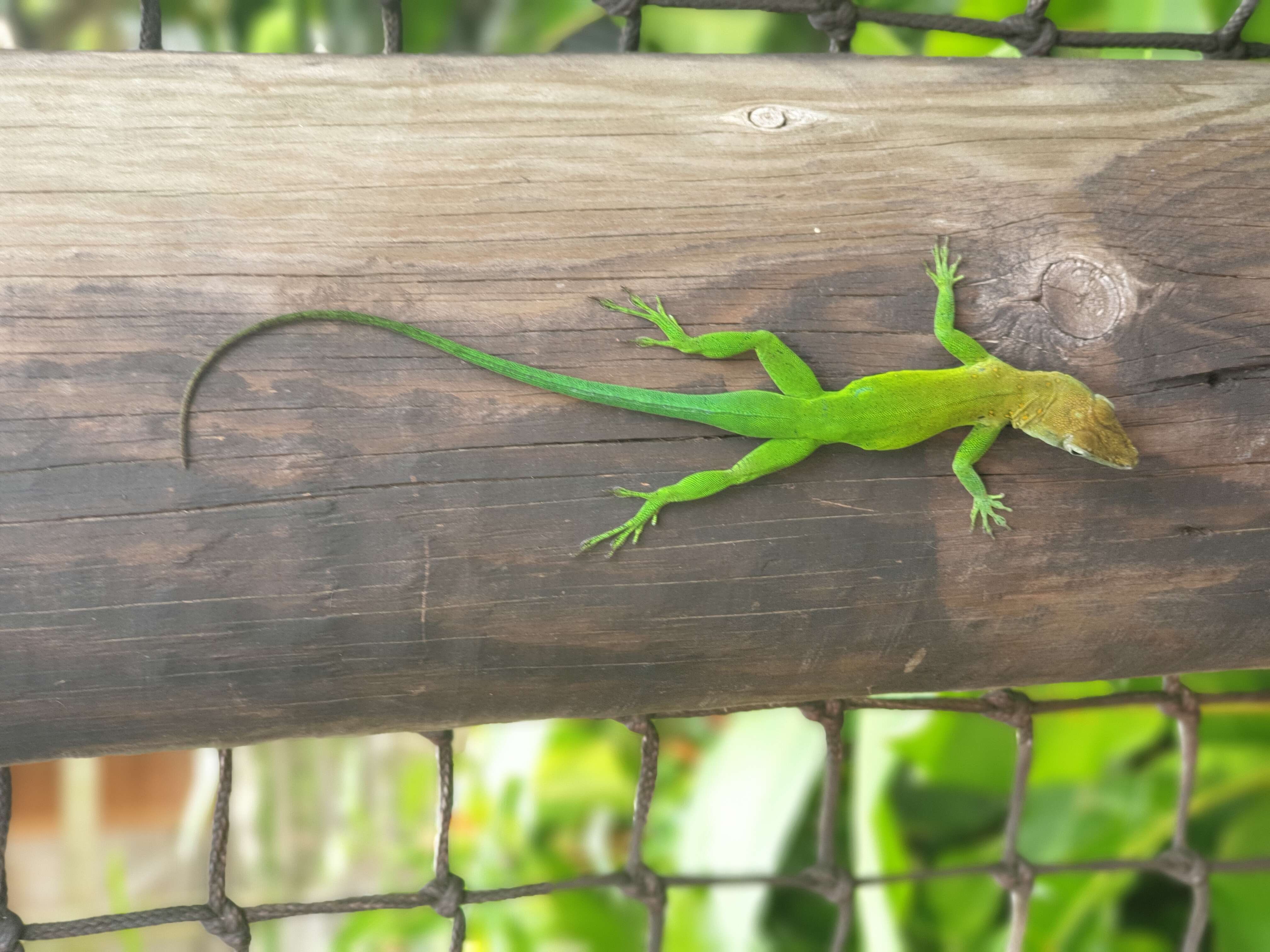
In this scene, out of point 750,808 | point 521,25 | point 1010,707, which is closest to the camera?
point 1010,707

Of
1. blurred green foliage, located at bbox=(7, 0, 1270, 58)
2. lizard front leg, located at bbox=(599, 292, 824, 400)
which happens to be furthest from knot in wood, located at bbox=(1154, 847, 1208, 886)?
blurred green foliage, located at bbox=(7, 0, 1270, 58)

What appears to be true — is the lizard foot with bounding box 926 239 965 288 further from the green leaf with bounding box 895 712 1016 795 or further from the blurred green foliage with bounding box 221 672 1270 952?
the green leaf with bounding box 895 712 1016 795

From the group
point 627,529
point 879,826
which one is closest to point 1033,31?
point 627,529

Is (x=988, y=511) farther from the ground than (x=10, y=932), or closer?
farther from the ground

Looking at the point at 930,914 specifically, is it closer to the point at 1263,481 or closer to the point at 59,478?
the point at 1263,481

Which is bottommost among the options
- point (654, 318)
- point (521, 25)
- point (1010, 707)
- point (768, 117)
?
point (1010, 707)

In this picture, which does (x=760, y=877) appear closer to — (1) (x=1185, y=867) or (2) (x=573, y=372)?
(1) (x=1185, y=867)

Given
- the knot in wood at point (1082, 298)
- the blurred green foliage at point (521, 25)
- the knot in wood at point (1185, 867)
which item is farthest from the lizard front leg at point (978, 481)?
the blurred green foliage at point (521, 25)
